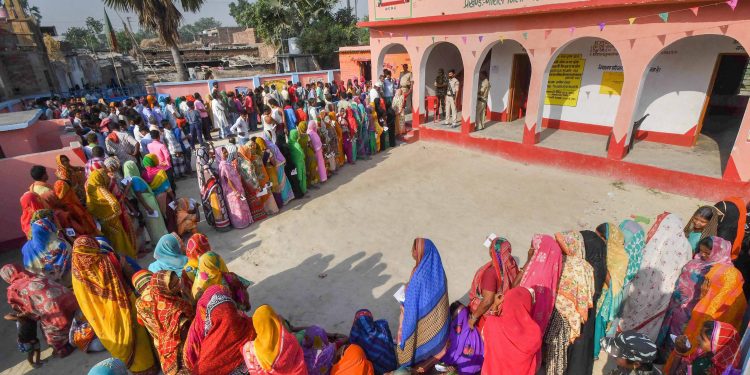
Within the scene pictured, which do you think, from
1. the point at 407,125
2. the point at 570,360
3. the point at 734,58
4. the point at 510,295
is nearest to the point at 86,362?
the point at 510,295

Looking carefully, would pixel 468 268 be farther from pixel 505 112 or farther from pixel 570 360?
pixel 505 112

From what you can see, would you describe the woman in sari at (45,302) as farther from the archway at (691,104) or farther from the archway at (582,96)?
the archway at (691,104)

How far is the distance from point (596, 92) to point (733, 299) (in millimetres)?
7358

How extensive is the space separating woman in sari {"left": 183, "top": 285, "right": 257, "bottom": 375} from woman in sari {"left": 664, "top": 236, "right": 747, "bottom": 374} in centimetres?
310

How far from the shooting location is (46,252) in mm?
3760

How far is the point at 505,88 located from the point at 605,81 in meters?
2.48

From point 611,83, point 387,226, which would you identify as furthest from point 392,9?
point 387,226

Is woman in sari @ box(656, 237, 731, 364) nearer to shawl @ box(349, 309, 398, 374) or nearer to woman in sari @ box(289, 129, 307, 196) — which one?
shawl @ box(349, 309, 398, 374)

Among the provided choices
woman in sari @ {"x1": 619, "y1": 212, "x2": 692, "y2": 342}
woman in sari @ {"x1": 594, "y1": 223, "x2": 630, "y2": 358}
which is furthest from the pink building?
woman in sari @ {"x1": 594, "y1": 223, "x2": 630, "y2": 358}

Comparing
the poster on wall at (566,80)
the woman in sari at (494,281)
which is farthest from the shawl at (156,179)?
the poster on wall at (566,80)

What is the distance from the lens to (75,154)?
6.12m

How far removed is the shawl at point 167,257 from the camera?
12.7 feet

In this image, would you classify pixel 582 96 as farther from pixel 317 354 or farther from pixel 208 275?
pixel 208 275

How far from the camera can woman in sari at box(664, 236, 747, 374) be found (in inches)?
106
